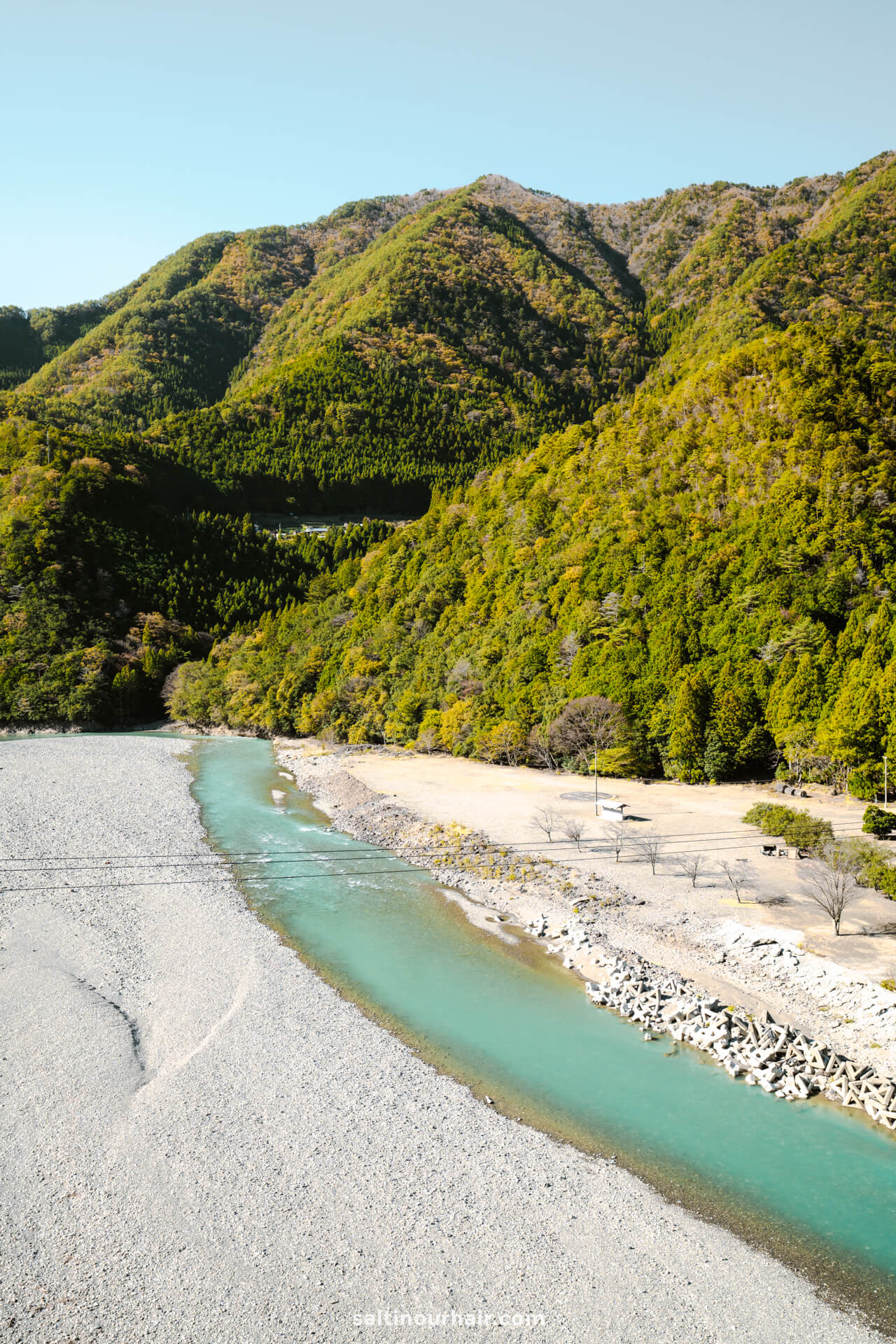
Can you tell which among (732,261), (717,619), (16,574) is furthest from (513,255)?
(717,619)

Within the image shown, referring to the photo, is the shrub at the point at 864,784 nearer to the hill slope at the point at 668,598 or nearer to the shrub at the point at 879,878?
the hill slope at the point at 668,598

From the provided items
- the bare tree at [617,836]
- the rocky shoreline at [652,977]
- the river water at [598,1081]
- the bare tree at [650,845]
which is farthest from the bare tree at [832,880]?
the river water at [598,1081]

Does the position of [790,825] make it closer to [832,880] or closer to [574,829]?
[832,880]

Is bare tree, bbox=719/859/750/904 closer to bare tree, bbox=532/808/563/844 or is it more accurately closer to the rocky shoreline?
the rocky shoreline

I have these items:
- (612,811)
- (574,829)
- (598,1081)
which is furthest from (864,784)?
(598,1081)

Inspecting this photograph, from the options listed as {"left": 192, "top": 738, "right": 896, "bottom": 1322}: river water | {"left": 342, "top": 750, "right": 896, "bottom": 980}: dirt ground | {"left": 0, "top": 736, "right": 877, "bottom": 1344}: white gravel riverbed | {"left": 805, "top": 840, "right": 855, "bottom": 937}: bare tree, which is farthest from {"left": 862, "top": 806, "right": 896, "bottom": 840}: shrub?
{"left": 0, "top": 736, "right": 877, "bottom": 1344}: white gravel riverbed

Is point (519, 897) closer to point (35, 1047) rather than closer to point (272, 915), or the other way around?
point (272, 915)
